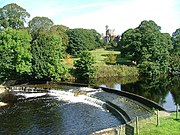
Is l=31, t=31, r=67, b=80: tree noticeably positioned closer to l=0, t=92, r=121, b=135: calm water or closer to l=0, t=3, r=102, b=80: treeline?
l=0, t=3, r=102, b=80: treeline

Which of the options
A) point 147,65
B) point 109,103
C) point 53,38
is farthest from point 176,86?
point 53,38

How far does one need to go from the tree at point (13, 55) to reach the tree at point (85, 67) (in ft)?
45.6

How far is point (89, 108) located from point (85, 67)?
1324 inches

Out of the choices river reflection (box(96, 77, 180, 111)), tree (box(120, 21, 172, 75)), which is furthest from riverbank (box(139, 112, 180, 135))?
tree (box(120, 21, 172, 75))

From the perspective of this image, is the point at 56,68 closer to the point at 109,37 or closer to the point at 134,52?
the point at 134,52

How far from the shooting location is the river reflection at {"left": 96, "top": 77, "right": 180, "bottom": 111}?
50312 mm

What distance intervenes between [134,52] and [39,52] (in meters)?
31.2

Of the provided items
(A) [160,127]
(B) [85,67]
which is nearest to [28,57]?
(B) [85,67]

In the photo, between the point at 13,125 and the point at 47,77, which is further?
the point at 47,77

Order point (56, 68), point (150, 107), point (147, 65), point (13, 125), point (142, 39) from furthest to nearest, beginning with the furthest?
point (142, 39)
point (147, 65)
point (56, 68)
point (150, 107)
point (13, 125)

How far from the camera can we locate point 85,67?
76375mm

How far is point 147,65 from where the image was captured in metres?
80.7

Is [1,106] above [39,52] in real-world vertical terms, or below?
below

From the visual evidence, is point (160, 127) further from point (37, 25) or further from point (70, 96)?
point (37, 25)
